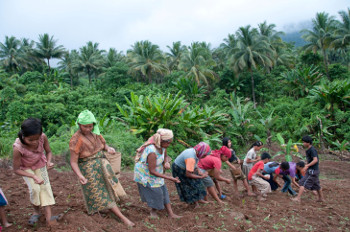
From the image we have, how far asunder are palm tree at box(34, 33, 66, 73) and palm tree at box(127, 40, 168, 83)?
14.0 m

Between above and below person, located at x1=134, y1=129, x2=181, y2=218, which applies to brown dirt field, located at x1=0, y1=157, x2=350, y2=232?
below

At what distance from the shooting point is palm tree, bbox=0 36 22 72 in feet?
133

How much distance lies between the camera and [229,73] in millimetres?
31094

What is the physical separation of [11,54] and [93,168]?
43.7 m

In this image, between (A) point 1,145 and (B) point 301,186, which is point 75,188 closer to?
(A) point 1,145

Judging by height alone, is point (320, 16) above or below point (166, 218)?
above

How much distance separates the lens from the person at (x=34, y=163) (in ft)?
10.6

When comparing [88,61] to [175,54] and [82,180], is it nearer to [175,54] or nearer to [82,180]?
[175,54]

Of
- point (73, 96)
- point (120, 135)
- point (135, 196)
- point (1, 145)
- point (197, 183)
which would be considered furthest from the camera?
point (73, 96)

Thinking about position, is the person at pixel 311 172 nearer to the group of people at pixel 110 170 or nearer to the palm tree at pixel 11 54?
the group of people at pixel 110 170

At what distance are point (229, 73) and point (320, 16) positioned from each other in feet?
37.2

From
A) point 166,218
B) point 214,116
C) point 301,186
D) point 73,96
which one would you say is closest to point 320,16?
point 214,116

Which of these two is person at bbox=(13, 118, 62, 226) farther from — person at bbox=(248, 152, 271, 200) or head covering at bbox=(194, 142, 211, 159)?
person at bbox=(248, 152, 271, 200)

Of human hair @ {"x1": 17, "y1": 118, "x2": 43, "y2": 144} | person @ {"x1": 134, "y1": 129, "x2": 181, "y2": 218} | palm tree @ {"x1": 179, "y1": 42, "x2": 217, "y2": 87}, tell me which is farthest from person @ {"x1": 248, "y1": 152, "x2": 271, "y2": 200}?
palm tree @ {"x1": 179, "y1": 42, "x2": 217, "y2": 87}
